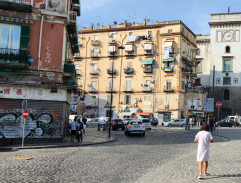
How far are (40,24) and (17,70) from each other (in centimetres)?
343

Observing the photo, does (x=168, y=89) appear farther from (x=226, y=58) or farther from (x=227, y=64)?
(x=226, y=58)

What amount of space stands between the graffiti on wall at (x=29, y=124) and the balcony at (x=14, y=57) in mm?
2804

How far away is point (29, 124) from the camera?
67.6ft

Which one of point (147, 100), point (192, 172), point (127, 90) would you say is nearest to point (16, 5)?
point (192, 172)

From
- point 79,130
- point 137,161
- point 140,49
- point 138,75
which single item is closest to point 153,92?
point 138,75

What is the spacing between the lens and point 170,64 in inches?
2323

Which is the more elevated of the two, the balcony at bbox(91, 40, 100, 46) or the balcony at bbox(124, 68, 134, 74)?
the balcony at bbox(91, 40, 100, 46)

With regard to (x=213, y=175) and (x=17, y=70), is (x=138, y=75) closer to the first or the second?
(x=17, y=70)

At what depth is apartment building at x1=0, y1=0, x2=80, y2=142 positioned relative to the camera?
20.1 meters

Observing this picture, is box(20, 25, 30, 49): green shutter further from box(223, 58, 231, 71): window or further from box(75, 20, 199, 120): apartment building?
box(223, 58, 231, 71): window

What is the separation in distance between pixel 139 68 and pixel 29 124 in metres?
42.5

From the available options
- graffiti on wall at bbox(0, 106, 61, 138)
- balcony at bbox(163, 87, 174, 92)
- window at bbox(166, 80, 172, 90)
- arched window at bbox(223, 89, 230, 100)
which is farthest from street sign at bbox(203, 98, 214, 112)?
arched window at bbox(223, 89, 230, 100)

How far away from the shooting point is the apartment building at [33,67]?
20.1m

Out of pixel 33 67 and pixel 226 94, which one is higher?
pixel 226 94
